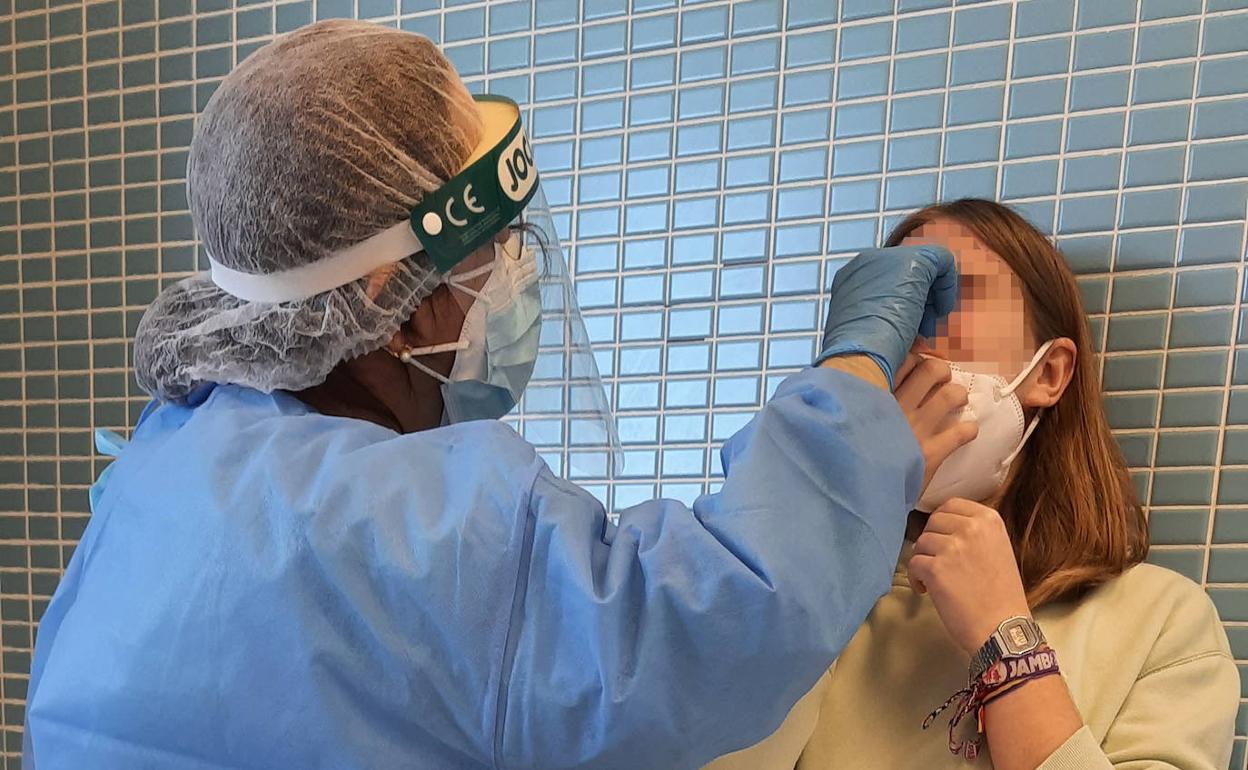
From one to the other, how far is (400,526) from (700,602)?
0.70ft

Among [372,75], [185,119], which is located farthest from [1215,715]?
[185,119]

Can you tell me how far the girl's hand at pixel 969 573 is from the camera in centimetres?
96

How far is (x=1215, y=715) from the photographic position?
96 centimetres

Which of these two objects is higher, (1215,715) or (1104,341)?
(1104,341)

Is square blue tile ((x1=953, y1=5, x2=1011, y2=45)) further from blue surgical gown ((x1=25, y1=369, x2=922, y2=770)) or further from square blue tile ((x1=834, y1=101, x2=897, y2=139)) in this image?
blue surgical gown ((x1=25, y1=369, x2=922, y2=770))

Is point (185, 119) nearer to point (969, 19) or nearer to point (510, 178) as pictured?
point (510, 178)

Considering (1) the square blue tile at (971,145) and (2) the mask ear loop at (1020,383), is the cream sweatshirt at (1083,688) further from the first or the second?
(1) the square blue tile at (971,145)

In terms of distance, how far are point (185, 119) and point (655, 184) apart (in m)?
0.74

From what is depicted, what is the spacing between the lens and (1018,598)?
0.96 metres

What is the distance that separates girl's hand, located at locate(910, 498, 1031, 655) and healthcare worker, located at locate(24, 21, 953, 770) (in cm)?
18

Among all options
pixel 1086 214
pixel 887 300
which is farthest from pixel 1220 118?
pixel 887 300

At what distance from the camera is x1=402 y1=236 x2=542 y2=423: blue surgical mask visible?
0.96 m

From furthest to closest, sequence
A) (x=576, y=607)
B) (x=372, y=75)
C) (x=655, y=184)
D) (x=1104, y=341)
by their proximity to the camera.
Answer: (x=655, y=184) → (x=1104, y=341) → (x=372, y=75) → (x=576, y=607)

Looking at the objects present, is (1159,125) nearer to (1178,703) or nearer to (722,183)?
(722,183)
